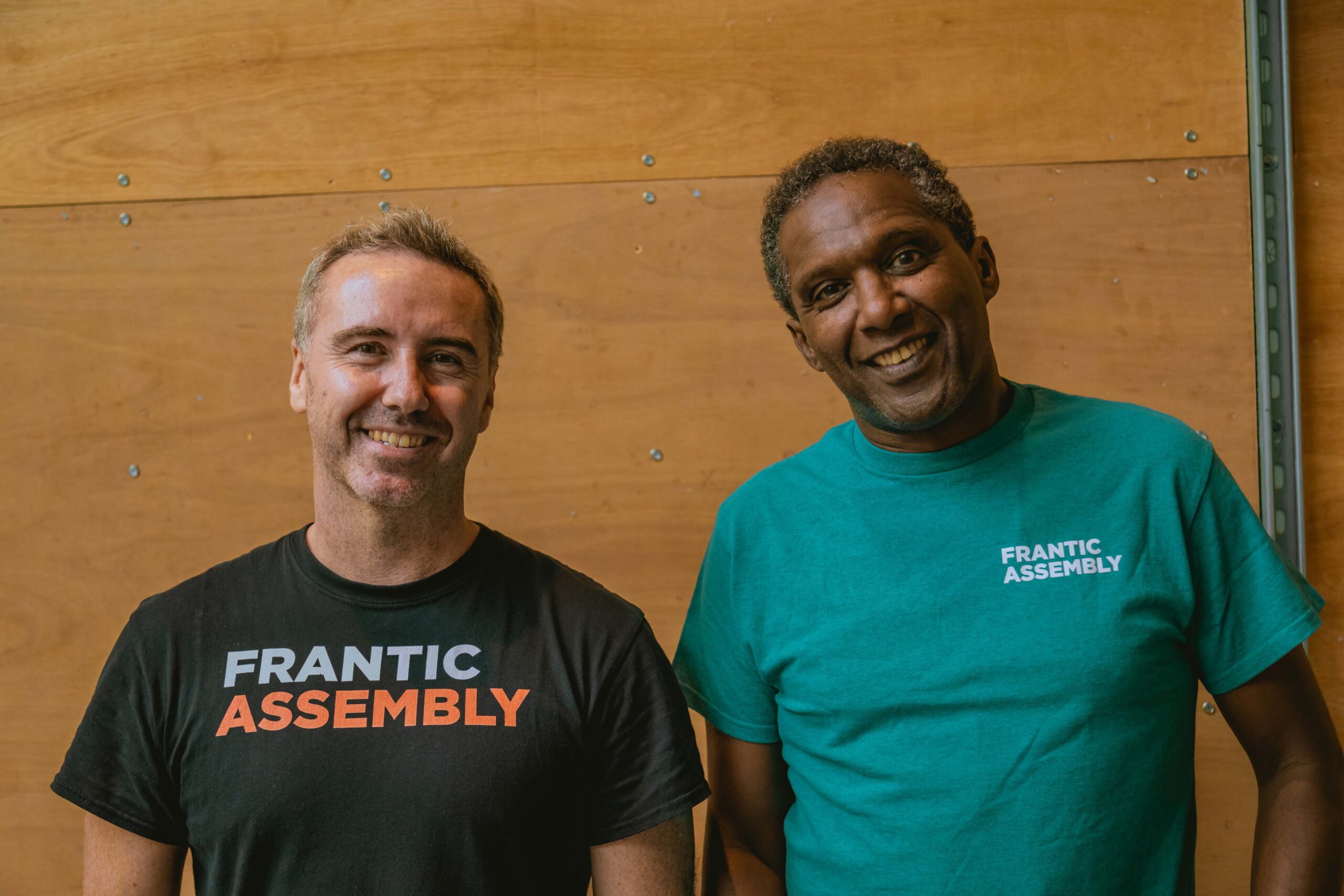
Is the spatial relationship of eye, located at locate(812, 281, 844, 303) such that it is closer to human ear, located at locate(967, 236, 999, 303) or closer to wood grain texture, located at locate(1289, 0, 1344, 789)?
human ear, located at locate(967, 236, 999, 303)

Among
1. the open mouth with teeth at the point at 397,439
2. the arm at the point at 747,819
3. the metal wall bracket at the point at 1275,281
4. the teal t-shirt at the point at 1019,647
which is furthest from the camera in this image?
the metal wall bracket at the point at 1275,281

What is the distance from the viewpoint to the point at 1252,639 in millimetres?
1058

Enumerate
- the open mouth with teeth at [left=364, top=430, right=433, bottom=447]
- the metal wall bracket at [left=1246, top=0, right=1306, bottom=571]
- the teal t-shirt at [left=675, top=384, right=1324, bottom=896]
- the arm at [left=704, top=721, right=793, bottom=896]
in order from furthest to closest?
the metal wall bracket at [left=1246, top=0, right=1306, bottom=571]
the arm at [left=704, top=721, right=793, bottom=896]
the open mouth with teeth at [left=364, top=430, right=433, bottom=447]
the teal t-shirt at [left=675, top=384, right=1324, bottom=896]

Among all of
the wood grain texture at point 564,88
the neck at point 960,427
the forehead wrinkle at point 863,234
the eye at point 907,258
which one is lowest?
the neck at point 960,427

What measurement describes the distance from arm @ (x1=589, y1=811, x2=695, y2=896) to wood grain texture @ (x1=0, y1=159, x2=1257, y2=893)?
25.8 inches

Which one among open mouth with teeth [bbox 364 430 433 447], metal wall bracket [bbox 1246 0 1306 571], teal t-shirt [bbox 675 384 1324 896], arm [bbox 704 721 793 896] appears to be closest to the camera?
teal t-shirt [bbox 675 384 1324 896]

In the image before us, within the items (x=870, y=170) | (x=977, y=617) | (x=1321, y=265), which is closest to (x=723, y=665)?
(x=977, y=617)

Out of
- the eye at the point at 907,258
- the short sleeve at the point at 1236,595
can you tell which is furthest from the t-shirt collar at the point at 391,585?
the short sleeve at the point at 1236,595

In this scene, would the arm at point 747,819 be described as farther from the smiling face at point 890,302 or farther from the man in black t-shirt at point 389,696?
the smiling face at point 890,302

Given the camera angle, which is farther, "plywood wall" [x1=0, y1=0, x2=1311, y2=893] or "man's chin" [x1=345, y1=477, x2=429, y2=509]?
"plywood wall" [x1=0, y1=0, x2=1311, y2=893]

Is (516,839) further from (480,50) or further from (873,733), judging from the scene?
(480,50)

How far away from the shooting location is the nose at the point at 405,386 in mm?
1107

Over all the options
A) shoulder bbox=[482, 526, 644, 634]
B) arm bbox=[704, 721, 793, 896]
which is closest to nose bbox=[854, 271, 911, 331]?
shoulder bbox=[482, 526, 644, 634]

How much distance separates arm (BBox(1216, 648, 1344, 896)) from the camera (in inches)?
41.6
